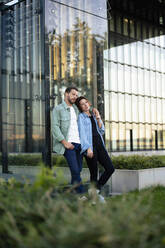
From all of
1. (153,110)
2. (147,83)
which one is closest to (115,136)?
(153,110)

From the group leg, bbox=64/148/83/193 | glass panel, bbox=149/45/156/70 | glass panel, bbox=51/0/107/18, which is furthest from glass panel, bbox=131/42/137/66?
leg, bbox=64/148/83/193

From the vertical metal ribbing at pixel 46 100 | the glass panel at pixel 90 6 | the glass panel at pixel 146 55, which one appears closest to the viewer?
the vertical metal ribbing at pixel 46 100

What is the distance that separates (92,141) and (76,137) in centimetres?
47

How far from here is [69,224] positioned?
2.39m

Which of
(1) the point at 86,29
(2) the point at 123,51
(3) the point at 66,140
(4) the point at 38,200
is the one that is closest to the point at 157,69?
(2) the point at 123,51

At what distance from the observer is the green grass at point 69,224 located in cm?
218

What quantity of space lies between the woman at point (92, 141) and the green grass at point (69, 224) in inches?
131

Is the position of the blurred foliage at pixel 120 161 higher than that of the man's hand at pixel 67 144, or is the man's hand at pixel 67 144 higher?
the man's hand at pixel 67 144

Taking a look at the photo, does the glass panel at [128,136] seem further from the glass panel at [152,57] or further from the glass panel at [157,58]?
the glass panel at [157,58]

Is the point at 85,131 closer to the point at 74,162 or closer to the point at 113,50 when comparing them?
the point at 74,162

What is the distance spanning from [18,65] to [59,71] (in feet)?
3.71

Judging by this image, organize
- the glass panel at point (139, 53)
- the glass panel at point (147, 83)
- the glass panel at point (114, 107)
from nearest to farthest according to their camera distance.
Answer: the glass panel at point (114, 107) → the glass panel at point (139, 53) → the glass panel at point (147, 83)

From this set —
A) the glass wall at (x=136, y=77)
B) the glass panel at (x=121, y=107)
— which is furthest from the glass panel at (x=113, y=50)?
the glass panel at (x=121, y=107)

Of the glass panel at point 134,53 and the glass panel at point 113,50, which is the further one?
the glass panel at point 134,53
